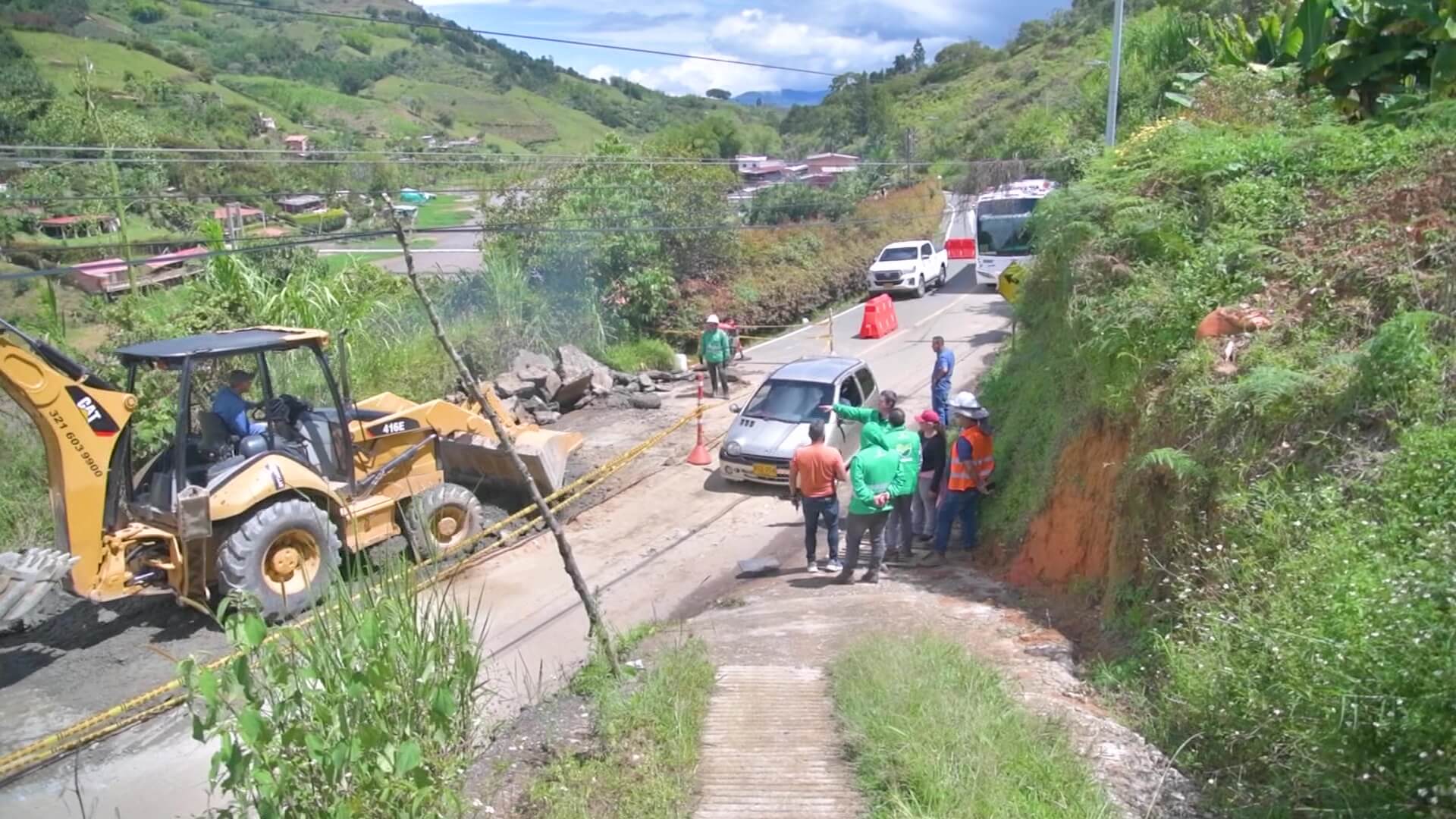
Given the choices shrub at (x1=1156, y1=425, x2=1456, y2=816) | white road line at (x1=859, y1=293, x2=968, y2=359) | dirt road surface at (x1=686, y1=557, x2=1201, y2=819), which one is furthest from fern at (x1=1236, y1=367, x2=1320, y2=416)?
white road line at (x1=859, y1=293, x2=968, y2=359)

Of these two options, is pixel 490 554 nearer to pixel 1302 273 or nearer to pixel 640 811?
pixel 640 811

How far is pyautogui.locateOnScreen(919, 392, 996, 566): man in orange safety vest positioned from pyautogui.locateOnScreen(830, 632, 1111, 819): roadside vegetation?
14.1ft

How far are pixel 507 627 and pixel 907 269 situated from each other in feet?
80.5

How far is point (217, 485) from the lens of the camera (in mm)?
9586

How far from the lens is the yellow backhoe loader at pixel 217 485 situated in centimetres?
898

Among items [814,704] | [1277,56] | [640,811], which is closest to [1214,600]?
[814,704]

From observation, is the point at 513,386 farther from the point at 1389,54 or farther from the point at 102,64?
the point at 102,64

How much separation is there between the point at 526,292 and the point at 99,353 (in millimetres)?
8368

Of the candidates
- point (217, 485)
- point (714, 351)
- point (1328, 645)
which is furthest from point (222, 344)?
point (714, 351)

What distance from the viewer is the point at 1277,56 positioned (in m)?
13.9

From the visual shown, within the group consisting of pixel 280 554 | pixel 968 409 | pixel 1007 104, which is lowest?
pixel 280 554

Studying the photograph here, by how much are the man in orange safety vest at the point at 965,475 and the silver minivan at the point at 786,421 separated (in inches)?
134

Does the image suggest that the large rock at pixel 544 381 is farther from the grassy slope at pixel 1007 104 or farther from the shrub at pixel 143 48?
the shrub at pixel 143 48

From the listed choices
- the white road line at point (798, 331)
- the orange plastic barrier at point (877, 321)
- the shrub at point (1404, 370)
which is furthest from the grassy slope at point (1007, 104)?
the shrub at point (1404, 370)
